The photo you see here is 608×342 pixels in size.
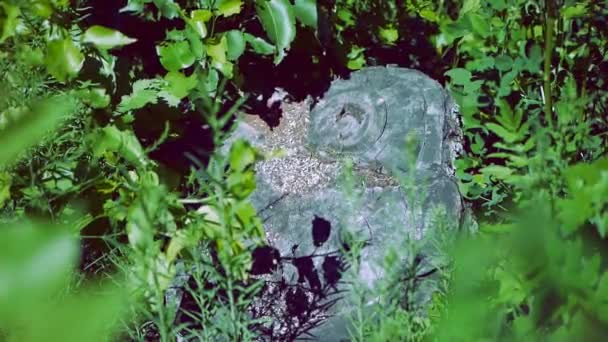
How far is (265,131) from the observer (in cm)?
276

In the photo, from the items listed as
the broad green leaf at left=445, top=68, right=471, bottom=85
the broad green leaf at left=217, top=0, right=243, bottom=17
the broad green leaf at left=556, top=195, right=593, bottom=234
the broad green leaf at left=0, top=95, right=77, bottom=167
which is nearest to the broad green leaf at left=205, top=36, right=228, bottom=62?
the broad green leaf at left=217, top=0, right=243, bottom=17

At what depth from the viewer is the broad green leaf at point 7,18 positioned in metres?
2.01

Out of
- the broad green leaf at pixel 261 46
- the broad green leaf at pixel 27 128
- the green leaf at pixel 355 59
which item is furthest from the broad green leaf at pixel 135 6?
the broad green leaf at pixel 27 128

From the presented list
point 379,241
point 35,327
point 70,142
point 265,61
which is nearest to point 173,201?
point 70,142

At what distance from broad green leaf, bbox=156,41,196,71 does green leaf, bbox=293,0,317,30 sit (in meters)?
0.38

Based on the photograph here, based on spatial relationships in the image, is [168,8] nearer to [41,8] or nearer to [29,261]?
[41,8]

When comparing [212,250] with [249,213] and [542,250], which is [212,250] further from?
[542,250]

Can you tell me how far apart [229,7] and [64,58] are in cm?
56

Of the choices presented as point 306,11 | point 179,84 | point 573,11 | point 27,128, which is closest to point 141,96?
point 179,84

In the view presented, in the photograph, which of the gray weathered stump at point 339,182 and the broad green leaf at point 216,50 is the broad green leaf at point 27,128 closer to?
the gray weathered stump at point 339,182

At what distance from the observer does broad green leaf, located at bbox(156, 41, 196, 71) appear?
2.54 metres

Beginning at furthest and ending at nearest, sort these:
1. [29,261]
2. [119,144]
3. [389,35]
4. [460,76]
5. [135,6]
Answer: [389,35] < [460,76] < [135,6] < [119,144] < [29,261]

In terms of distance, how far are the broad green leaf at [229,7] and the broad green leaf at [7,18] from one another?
674 mm

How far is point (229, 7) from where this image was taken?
8.07 ft
